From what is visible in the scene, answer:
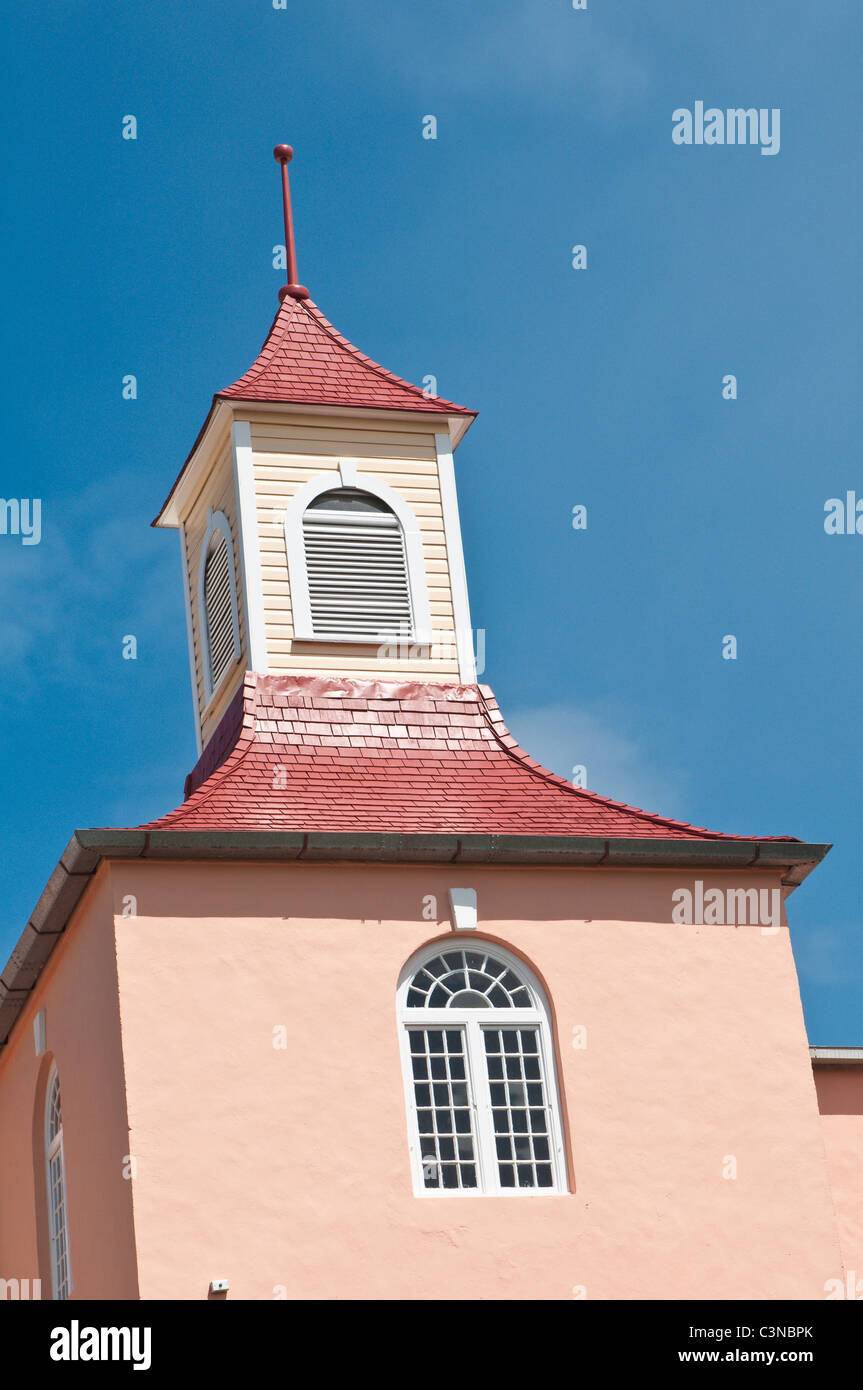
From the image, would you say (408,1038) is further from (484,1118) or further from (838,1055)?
(838,1055)

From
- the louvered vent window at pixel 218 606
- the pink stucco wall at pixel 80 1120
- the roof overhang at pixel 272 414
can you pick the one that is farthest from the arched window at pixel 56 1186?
the roof overhang at pixel 272 414

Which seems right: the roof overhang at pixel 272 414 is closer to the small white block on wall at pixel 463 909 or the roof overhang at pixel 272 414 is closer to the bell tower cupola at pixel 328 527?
the bell tower cupola at pixel 328 527

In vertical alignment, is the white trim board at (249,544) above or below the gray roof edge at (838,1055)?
above

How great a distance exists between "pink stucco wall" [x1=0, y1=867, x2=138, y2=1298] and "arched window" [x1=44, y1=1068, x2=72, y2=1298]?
16 centimetres

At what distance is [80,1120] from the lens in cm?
2016

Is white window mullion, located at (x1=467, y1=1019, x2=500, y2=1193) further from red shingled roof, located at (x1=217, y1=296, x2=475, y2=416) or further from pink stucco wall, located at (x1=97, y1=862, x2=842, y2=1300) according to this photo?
red shingled roof, located at (x1=217, y1=296, x2=475, y2=416)

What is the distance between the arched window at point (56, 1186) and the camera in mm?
21219

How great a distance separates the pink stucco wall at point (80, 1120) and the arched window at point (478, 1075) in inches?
98.2

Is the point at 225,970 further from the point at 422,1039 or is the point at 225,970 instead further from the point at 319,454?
the point at 319,454

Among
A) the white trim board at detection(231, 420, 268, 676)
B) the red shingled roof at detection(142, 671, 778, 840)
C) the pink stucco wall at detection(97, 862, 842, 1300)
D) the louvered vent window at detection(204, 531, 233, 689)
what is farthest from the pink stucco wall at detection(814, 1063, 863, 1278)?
the louvered vent window at detection(204, 531, 233, 689)

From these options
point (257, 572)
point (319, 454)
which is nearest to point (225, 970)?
point (257, 572)

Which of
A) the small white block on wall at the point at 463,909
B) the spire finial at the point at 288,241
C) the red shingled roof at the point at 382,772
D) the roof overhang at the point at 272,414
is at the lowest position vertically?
the small white block on wall at the point at 463,909

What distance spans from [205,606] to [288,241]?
4.45 metres
